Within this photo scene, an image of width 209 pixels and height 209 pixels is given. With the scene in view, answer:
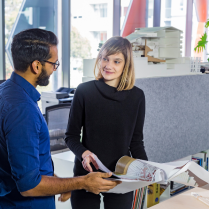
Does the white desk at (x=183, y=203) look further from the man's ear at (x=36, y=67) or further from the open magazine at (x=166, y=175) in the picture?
the man's ear at (x=36, y=67)

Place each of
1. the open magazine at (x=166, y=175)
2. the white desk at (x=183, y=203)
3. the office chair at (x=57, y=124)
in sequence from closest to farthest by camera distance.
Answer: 1. the open magazine at (x=166, y=175)
2. the white desk at (x=183, y=203)
3. the office chair at (x=57, y=124)

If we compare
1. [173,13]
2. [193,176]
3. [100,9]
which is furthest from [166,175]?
[173,13]

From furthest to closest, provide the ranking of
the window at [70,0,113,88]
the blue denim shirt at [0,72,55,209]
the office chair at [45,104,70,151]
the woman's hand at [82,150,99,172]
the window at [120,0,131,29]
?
the window at [120,0,131,29], the window at [70,0,113,88], the office chair at [45,104,70,151], the woman's hand at [82,150,99,172], the blue denim shirt at [0,72,55,209]

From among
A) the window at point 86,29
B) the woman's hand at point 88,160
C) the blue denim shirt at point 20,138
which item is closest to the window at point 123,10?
the window at point 86,29

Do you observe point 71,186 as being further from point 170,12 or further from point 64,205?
point 170,12

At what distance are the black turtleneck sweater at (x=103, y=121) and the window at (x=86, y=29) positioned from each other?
113 inches

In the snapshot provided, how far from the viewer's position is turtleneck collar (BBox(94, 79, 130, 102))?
1.26 meters

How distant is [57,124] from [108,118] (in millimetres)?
1250

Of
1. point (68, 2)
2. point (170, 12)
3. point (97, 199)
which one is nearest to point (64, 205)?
point (97, 199)

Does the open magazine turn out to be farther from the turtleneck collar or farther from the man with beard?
the turtleneck collar

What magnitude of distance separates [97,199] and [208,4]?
623 centimetres

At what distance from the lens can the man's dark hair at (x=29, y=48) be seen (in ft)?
2.84

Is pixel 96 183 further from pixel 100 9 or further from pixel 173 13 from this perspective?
pixel 173 13

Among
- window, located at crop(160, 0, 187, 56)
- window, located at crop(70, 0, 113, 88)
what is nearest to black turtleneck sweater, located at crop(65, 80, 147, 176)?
window, located at crop(70, 0, 113, 88)
